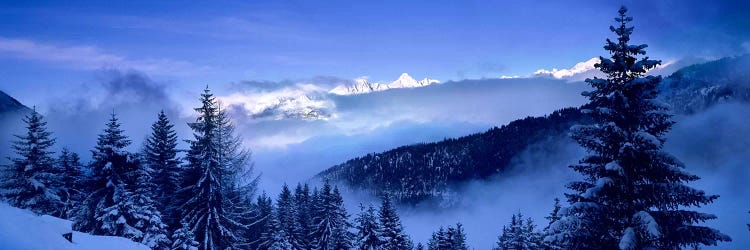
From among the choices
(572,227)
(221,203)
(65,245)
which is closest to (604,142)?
(572,227)

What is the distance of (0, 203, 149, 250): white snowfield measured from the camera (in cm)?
1075

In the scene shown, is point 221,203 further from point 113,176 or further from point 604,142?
point 604,142

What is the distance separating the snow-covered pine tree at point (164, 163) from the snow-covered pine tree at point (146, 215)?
6.28 feet

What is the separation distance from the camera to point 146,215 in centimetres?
2997

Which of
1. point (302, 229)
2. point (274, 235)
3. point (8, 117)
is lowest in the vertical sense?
point (274, 235)

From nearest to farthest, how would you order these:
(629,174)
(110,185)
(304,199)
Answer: (629,174)
(110,185)
(304,199)

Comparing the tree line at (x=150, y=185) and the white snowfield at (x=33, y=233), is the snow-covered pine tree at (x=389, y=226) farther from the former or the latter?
the white snowfield at (x=33, y=233)

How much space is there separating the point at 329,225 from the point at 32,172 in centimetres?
2950

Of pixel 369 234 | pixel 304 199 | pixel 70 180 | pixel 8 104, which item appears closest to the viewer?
pixel 70 180

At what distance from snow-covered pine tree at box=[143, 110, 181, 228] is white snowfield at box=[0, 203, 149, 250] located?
19.4 m

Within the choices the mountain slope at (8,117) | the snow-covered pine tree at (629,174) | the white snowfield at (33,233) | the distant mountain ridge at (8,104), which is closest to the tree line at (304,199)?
the snow-covered pine tree at (629,174)

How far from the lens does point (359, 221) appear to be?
5297cm

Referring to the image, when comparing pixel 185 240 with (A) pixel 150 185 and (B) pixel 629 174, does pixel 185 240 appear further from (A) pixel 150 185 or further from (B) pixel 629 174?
(B) pixel 629 174

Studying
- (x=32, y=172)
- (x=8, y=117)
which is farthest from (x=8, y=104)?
(x=32, y=172)
